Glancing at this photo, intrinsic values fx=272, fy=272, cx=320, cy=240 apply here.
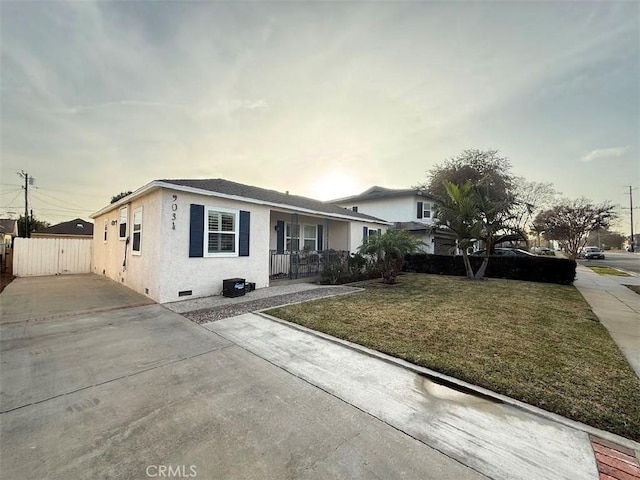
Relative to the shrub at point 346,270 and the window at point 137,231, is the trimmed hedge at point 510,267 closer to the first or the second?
the shrub at point 346,270

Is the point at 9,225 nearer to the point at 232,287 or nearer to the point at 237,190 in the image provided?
the point at 237,190

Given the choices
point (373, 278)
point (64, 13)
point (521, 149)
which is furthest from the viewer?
point (521, 149)

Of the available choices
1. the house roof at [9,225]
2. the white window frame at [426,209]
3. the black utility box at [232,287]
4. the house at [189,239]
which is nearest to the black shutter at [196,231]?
the house at [189,239]

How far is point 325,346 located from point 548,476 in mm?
2844

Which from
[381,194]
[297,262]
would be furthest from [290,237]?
[381,194]

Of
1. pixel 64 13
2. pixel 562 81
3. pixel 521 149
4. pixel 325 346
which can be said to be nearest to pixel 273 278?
pixel 325 346

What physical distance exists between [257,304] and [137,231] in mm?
5083

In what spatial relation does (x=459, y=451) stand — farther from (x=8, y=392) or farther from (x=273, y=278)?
(x=273, y=278)

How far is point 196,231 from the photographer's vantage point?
771 centimetres

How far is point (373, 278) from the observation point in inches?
489

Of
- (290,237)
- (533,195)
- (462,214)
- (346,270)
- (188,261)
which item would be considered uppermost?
(533,195)

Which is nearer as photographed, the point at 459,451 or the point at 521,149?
the point at 459,451

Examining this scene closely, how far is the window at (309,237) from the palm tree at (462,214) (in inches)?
243

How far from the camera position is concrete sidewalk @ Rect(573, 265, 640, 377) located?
14.4ft
